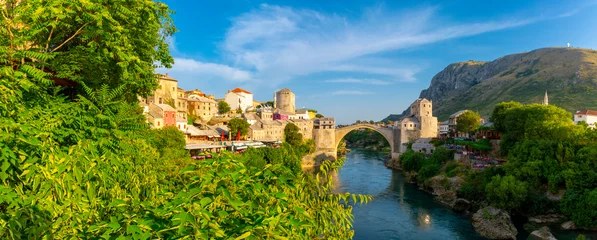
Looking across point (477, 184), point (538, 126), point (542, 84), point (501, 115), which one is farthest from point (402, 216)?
point (542, 84)

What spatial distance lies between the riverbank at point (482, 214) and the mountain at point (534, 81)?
5518 cm

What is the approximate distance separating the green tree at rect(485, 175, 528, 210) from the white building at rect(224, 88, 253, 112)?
191 ft

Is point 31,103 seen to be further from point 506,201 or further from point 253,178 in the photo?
point 506,201

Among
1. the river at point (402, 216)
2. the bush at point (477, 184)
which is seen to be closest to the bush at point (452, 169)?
the bush at point (477, 184)

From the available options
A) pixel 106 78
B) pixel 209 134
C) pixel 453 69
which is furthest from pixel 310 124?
pixel 453 69

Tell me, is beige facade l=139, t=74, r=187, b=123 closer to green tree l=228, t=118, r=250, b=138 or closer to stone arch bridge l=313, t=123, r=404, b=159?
green tree l=228, t=118, r=250, b=138

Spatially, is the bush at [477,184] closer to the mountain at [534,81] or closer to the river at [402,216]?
the river at [402,216]

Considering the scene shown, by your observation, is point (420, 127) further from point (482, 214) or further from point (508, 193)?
point (482, 214)

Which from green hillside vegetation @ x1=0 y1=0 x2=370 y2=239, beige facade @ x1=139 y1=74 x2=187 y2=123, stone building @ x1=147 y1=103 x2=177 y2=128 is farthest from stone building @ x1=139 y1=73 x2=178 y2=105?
green hillside vegetation @ x1=0 y1=0 x2=370 y2=239

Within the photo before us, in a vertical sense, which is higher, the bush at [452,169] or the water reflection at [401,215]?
the bush at [452,169]

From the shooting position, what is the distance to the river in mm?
21766

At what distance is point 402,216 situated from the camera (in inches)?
1026

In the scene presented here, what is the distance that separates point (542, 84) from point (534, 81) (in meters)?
6.72

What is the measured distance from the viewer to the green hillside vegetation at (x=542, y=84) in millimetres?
79875
